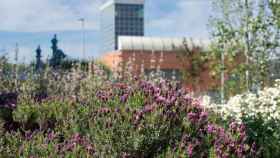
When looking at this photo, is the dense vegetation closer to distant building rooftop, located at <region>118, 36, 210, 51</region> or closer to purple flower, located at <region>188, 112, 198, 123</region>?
purple flower, located at <region>188, 112, 198, 123</region>

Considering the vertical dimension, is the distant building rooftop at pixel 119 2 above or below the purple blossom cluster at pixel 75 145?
above

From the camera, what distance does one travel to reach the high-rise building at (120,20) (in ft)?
585

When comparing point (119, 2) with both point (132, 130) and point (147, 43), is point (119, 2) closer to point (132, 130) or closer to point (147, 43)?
point (147, 43)

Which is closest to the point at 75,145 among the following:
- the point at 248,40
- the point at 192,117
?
the point at 192,117

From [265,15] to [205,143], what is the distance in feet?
49.1

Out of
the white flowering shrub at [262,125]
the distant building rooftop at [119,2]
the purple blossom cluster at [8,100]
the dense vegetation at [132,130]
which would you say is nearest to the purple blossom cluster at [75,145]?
the dense vegetation at [132,130]

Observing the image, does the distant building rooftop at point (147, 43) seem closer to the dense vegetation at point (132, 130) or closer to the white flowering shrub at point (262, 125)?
the white flowering shrub at point (262, 125)

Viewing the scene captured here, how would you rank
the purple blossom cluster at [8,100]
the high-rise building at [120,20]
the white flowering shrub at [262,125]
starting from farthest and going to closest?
the high-rise building at [120,20] < the purple blossom cluster at [8,100] < the white flowering shrub at [262,125]

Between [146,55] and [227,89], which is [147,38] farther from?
[227,89]

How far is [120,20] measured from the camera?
17838cm

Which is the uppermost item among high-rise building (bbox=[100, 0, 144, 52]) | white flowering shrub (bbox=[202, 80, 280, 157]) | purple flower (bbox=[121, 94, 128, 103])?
high-rise building (bbox=[100, 0, 144, 52])

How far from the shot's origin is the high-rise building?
178 meters

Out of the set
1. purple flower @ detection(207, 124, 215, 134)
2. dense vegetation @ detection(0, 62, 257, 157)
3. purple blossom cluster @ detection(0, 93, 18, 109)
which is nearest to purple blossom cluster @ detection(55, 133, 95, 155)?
dense vegetation @ detection(0, 62, 257, 157)

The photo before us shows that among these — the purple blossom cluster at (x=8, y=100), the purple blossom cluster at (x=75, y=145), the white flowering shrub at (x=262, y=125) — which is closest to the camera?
the purple blossom cluster at (x=75, y=145)
